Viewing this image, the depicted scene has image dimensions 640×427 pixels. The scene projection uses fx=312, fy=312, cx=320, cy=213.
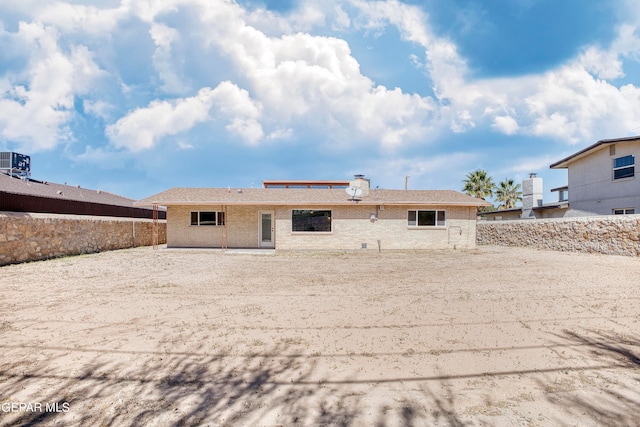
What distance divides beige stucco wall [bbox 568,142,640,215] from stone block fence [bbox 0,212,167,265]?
26.4m

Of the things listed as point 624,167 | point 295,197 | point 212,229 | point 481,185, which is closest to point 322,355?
point 295,197

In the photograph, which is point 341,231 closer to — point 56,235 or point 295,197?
point 295,197

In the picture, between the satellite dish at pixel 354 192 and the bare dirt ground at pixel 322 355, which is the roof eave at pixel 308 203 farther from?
the bare dirt ground at pixel 322 355

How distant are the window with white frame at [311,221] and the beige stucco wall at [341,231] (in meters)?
0.24

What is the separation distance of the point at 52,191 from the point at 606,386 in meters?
22.6

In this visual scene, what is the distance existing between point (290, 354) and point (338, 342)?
26.8 inches

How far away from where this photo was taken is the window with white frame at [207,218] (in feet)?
56.5

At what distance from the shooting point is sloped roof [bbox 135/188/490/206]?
1594 centimetres

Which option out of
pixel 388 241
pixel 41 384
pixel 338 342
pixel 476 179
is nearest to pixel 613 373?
pixel 338 342

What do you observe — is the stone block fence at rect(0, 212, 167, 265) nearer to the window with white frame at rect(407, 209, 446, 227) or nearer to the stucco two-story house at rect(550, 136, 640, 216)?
the window with white frame at rect(407, 209, 446, 227)

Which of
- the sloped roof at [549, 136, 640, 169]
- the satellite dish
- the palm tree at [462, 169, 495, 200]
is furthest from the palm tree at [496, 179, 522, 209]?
the satellite dish

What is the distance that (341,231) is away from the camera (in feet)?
53.5

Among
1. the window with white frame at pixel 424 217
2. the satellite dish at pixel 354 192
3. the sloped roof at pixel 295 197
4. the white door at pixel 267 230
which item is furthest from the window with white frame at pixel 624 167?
the white door at pixel 267 230

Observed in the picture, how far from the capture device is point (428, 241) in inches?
657
